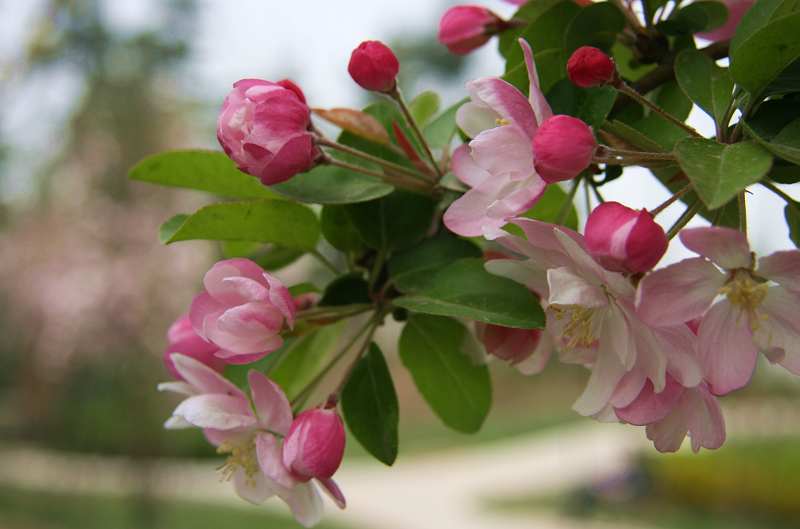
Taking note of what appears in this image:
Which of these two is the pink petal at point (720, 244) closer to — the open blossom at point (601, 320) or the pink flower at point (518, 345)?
the open blossom at point (601, 320)

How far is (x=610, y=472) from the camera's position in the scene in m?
9.38

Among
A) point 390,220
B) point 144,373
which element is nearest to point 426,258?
point 390,220

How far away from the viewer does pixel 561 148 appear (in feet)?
1.33

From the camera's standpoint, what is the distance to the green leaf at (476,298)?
0.45 meters

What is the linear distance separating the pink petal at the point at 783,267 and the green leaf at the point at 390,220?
0.24m

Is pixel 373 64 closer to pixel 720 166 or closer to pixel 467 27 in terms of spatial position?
pixel 467 27

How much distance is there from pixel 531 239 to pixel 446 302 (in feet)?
0.28

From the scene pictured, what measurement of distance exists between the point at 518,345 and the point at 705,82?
19cm

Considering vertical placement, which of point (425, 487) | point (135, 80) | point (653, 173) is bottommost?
point (653, 173)

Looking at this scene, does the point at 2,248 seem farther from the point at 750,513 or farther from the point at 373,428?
the point at 373,428

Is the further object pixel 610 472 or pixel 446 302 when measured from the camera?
pixel 610 472

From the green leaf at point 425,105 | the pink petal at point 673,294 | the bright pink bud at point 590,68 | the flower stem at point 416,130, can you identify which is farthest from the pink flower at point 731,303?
the green leaf at point 425,105

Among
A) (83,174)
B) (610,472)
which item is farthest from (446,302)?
(610,472)

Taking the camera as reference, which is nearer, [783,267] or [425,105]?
[783,267]
